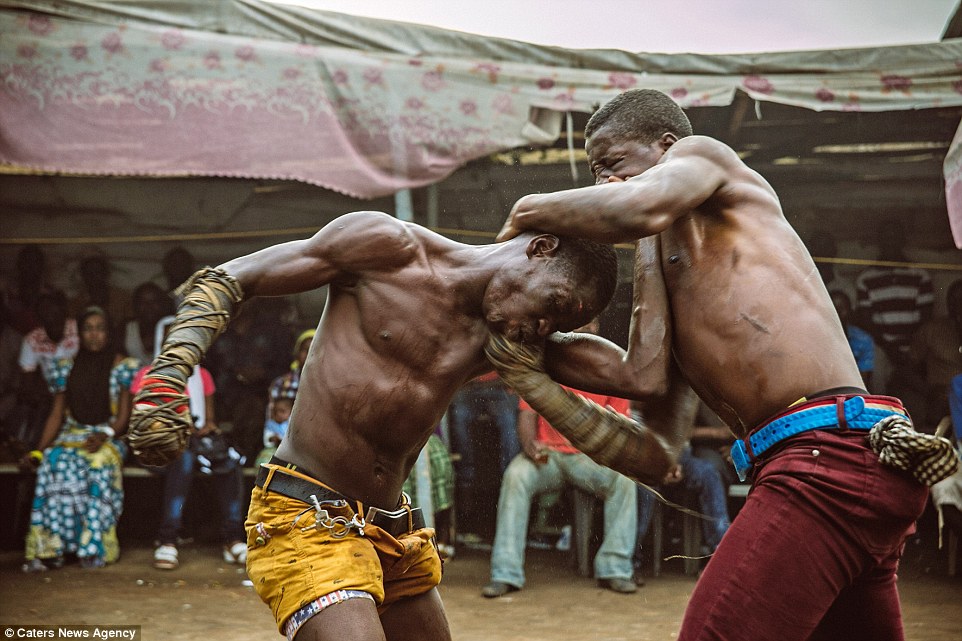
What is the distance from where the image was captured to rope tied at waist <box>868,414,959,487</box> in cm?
240

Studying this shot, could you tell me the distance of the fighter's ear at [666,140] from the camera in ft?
10.3

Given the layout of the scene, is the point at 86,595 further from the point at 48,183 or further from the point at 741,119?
the point at 741,119

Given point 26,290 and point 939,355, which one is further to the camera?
point 26,290

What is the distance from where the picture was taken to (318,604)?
9.08 feet

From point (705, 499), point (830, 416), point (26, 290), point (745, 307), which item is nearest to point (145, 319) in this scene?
point (26, 290)

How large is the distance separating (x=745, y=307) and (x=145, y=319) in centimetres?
651

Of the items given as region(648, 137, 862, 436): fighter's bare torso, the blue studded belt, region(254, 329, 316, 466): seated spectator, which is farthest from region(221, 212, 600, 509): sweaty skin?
region(254, 329, 316, 466): seated spectator

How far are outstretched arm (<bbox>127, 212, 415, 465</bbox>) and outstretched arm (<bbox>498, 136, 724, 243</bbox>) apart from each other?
0.52m

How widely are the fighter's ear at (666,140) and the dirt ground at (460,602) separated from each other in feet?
10.9

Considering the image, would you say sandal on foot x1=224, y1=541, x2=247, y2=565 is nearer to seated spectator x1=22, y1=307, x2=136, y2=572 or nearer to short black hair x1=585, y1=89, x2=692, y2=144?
seated spectator x1=22, y1=307, x2=136, y2=572

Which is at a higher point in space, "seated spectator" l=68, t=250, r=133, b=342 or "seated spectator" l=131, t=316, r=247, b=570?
"seated spectator" l=68, t=250, r=133, b=342

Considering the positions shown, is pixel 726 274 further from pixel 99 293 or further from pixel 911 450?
pixel 99 293

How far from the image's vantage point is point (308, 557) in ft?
9.48

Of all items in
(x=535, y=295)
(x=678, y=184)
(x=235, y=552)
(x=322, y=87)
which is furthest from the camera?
(x=235, y=552)
